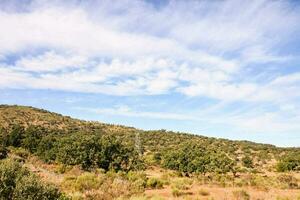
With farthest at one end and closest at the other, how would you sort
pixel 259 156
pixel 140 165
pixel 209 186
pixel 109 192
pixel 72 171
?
pixel 259 156 < pixel 140 165 < pixel 72 171 < pixel 209 186 < pixel 109 192

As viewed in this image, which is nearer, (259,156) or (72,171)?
(72,171)

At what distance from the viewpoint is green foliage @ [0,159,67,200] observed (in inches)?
502

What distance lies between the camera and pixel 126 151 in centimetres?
4094

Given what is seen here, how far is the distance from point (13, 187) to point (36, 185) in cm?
88

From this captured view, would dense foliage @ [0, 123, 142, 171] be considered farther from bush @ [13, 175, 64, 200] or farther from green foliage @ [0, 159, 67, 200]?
bush @ [13, 175, 64, 200]

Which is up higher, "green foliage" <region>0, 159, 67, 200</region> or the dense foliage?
the dense foliage

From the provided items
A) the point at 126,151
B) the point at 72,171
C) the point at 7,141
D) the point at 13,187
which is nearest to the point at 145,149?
the point at 7,141

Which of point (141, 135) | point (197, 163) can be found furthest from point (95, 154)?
point (141, 135)

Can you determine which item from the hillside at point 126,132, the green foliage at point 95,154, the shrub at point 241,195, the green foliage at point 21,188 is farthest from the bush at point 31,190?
the hillside at point 126,132

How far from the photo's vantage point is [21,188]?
42.1 feet

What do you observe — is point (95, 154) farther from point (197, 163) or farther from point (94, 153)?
point (197, 163)

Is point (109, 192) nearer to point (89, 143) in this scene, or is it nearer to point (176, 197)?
point (176, 197)

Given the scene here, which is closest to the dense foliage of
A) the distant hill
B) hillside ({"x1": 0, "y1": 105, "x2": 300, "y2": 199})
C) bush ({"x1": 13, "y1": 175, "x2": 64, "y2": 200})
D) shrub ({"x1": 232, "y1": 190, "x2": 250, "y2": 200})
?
hillside ({"x1": 0, "y1": 105, "x2": 300, "y2": 199})

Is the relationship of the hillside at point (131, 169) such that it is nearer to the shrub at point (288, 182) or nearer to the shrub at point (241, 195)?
the shrub at point (288, 182)
